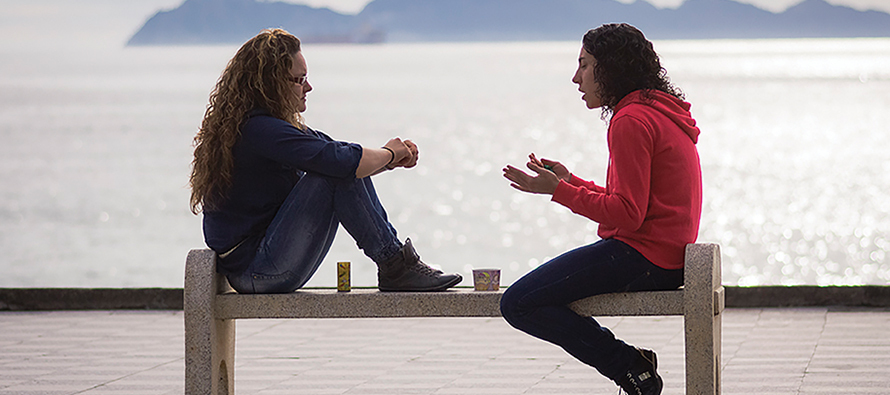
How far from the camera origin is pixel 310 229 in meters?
3.85

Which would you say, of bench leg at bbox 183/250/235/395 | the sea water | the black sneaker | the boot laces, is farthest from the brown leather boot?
the sea water

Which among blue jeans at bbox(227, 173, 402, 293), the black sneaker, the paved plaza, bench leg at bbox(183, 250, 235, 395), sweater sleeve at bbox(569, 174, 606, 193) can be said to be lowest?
the paved plaza

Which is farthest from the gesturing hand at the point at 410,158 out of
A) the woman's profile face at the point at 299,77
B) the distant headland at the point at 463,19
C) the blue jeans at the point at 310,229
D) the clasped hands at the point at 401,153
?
the distant headland at the point at 463,19

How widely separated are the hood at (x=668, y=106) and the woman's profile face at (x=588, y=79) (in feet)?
0.32

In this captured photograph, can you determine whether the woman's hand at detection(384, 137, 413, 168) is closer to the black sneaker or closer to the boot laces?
the boot laces

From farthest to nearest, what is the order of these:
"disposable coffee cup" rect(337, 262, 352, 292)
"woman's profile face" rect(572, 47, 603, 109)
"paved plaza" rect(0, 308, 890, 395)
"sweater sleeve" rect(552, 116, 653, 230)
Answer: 1. "paved plaza" rect(0, 308, 890, 395)
2. "disposable coffee cup" rect(337, 262, 352, 292)
3. "woman's profile face" rect(572, 47, 603, 109)
4. "sweater sleeve" rect(552, 116, 653, 230)

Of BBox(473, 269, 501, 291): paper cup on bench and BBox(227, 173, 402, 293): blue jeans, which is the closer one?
BBox(227, 173, 402, 293): blue jeans

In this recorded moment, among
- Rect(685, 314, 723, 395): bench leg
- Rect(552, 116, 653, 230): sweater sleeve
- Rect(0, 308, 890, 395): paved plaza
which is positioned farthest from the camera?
Rect(0, 308, 890, 395): paved plaza

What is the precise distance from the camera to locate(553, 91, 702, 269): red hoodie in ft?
11.7

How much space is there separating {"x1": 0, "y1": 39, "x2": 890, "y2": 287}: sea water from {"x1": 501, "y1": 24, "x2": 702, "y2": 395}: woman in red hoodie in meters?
12.4

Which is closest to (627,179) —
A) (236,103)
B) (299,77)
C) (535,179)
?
(535,179)

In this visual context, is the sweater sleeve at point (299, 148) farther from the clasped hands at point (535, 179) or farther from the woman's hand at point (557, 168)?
the woman's hand at point (557, 168)

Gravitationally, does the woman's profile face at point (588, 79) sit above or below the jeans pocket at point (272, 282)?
above

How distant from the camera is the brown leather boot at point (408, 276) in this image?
153 inches
